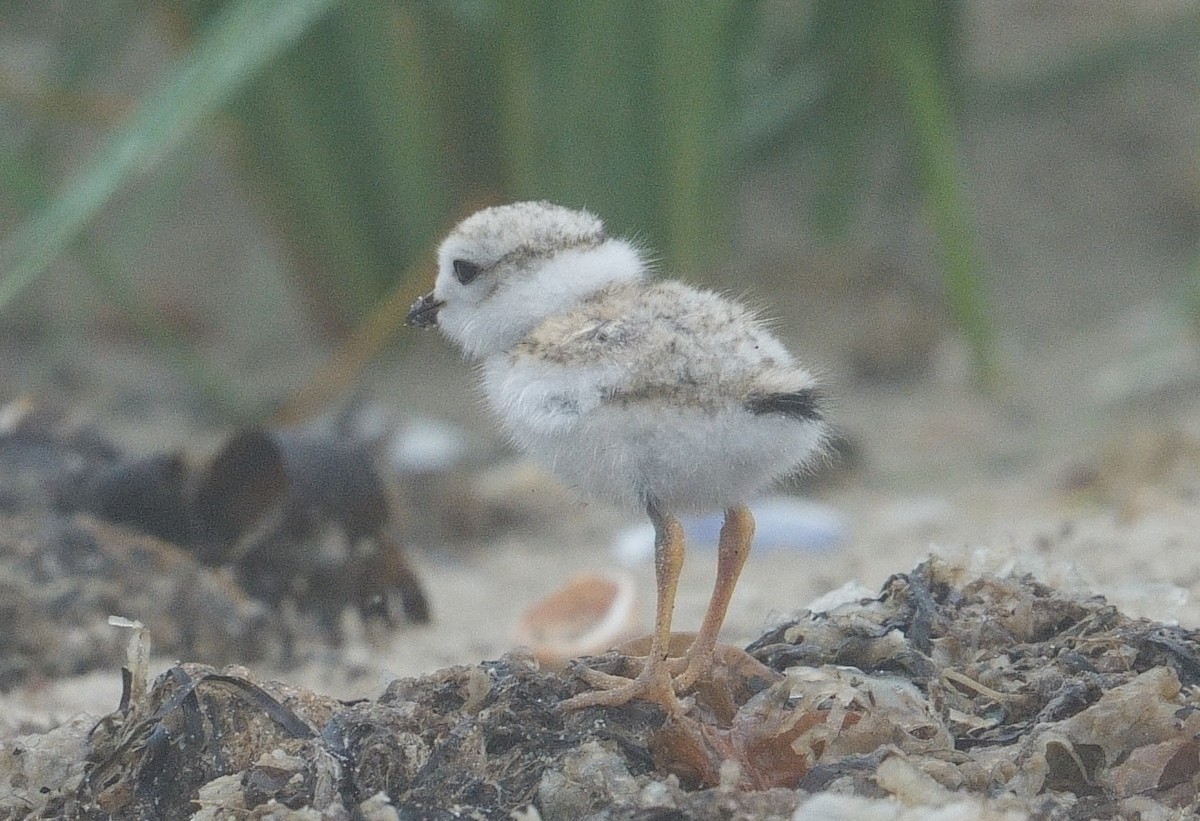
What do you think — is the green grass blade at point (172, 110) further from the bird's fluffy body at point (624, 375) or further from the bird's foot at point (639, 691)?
the bird's foot at point (639, 691)

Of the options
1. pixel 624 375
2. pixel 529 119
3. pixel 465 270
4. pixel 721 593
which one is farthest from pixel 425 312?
pixel 529 119

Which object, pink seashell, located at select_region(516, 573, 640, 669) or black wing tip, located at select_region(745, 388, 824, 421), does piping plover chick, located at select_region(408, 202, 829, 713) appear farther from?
pink seashell, located at select_region(516, 573, 640, 669)

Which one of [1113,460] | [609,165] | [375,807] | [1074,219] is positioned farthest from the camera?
[1074,219]

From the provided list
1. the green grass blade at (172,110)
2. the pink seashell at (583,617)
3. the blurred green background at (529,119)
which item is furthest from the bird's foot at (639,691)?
the blurred green background at (529,119)

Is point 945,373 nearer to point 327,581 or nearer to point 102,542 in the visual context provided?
point 327,581

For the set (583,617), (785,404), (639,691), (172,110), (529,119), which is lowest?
(639,691)

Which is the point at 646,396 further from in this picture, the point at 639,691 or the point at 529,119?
the point at 529,119

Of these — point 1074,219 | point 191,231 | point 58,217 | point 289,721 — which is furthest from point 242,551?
point 1074,219

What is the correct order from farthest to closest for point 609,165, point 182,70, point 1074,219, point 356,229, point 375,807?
point 1074,219
point 356,229
point 609,165
point 182,70
point 375,807
